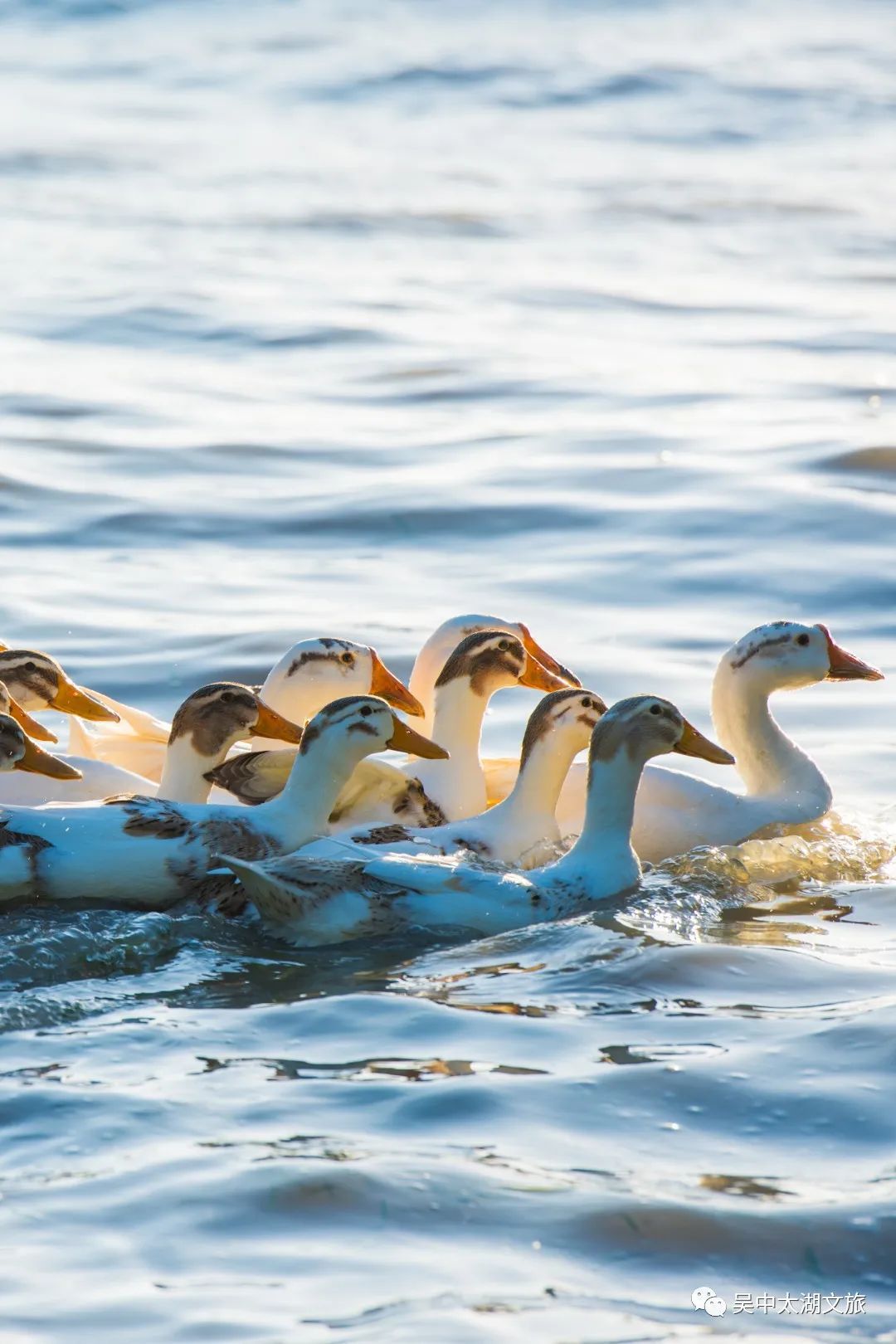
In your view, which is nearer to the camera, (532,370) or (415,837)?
(415,837)

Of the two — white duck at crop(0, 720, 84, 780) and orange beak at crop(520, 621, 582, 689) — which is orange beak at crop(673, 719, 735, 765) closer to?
orange beak at crop(520, 621, 582, 689)

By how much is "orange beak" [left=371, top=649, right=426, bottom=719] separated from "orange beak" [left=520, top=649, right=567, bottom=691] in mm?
603

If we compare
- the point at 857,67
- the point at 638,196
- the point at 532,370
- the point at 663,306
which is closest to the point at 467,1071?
the point at 532,370

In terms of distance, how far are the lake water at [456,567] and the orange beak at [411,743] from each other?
113 centimetres

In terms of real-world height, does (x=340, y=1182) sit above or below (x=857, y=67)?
below

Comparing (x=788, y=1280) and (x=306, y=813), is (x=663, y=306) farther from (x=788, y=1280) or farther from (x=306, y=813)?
(x=788, y=1280)

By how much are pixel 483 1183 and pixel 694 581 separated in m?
7.95

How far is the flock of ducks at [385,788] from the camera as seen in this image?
287 inches

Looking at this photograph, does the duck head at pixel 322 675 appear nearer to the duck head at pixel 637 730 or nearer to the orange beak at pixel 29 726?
the orange beak at pixel 29 726

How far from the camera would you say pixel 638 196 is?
84.1 ft

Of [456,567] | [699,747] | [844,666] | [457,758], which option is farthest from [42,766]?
[456,567]

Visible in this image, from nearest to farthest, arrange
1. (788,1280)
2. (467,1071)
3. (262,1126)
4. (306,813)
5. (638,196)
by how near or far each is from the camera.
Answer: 1. (788,1280)
2. (262,1126)
3. (467,1071)
4. (306,813)
5. (638,196)

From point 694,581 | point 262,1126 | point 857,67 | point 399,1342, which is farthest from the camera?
point 857,67

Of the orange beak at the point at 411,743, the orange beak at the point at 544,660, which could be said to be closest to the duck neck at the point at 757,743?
the orange beak at the point at 544,660
